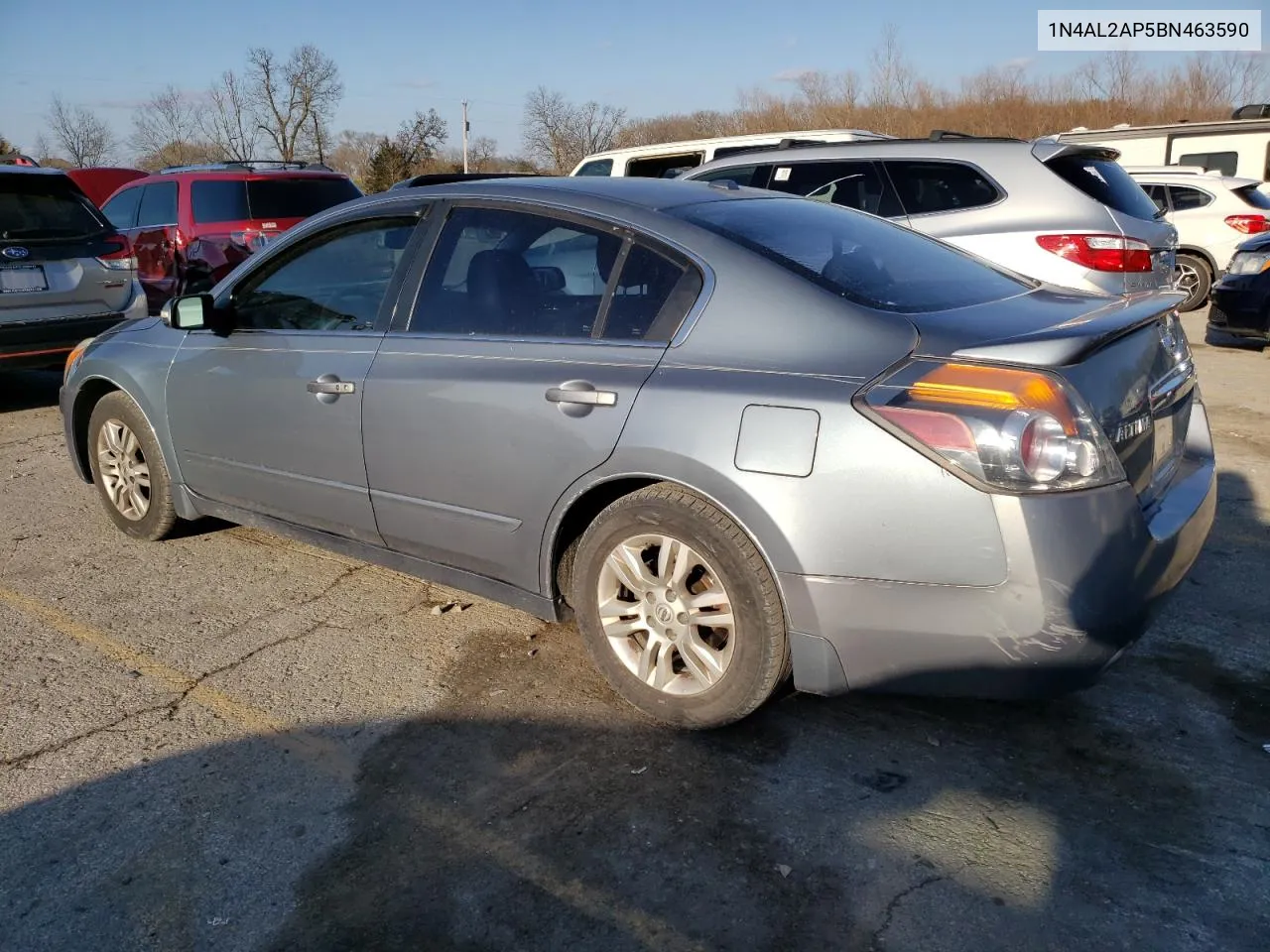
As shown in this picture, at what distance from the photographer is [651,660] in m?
3.19

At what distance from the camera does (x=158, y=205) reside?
10.5m

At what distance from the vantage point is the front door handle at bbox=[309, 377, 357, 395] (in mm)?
3785

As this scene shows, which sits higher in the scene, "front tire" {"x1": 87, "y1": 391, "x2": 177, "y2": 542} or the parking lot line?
"front tire" {"x1": 87, "y1": 391, "x2": 177, "y2": 542}

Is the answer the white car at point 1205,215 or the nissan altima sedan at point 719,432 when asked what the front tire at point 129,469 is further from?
the white car at point 1205,215

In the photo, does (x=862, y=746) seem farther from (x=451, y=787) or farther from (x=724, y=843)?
(x=451, y=787)

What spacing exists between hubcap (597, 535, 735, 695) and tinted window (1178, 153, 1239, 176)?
1779 cm

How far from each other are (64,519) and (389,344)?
2.72m

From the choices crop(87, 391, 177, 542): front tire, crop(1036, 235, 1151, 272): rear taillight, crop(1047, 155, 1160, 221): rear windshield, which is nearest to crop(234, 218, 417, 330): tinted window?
crop(87, 391, 177, 542): front tire

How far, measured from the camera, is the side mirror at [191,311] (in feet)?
14.1

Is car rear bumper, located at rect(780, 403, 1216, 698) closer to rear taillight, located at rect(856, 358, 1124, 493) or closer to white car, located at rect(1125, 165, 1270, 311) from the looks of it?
rear taillight, located at rect(856, 358, 1124, 493)

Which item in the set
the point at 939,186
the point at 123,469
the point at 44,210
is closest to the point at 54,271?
the point at 44,210

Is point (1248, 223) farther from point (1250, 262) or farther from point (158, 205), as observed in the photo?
point (158, 205)

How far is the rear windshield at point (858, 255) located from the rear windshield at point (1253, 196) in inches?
449

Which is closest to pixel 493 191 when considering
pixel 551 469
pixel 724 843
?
pixel 551 469
